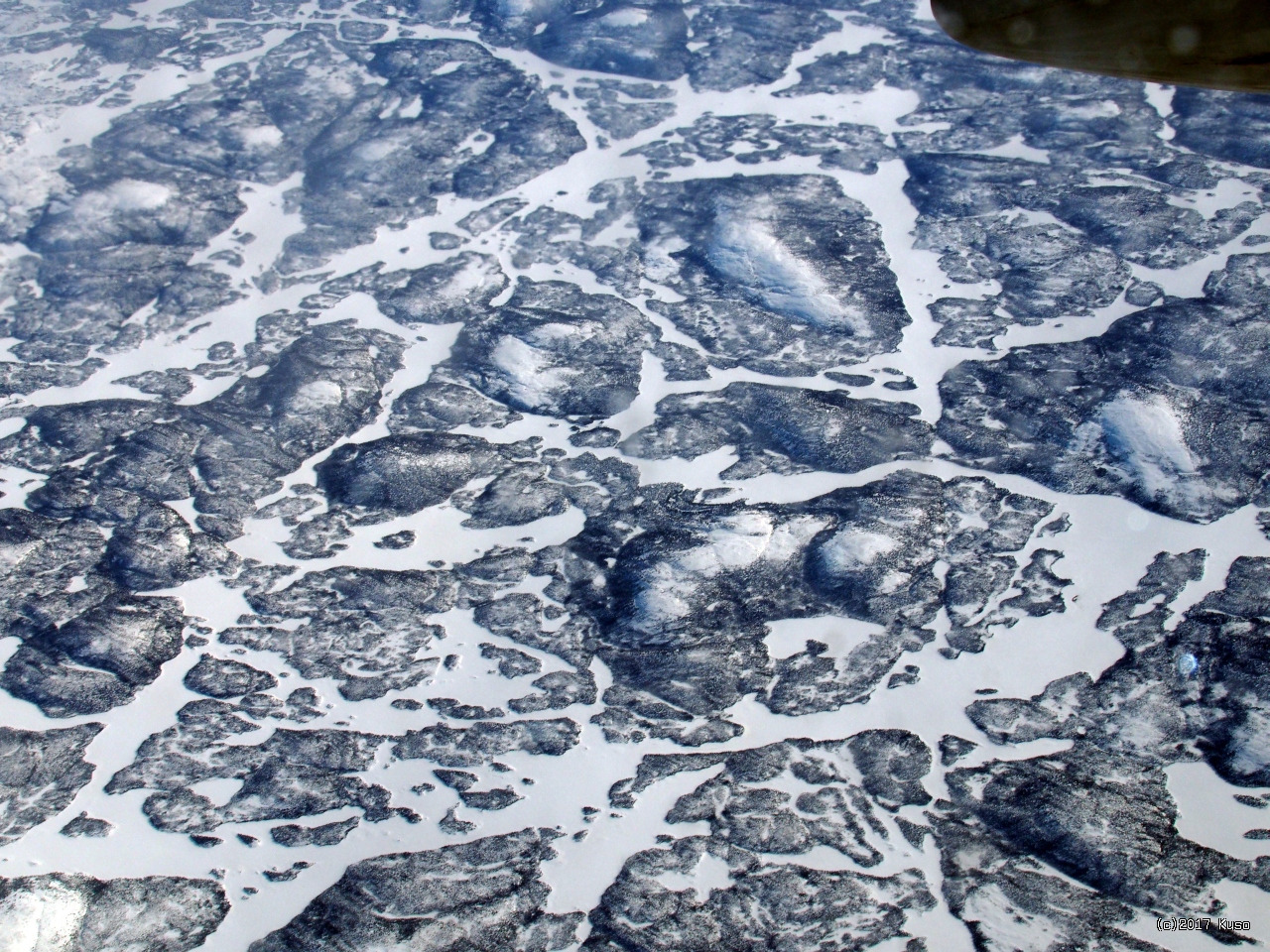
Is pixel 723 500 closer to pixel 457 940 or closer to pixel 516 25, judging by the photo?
pixel 457 940

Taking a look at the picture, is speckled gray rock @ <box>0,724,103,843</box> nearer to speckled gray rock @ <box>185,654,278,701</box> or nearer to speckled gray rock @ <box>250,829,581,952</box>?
speckled gray rock @ <box>185,654,278,701</box>

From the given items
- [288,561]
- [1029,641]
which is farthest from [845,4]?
[288,561]

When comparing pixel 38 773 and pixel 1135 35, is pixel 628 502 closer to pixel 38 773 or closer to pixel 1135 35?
pixel 38 773

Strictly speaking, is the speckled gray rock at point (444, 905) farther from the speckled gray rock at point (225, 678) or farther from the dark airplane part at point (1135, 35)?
the dark airplane part at point (1135, 35)

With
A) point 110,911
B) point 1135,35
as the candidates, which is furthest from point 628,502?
point 1135,35

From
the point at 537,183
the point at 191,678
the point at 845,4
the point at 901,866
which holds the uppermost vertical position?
the point at 845,4

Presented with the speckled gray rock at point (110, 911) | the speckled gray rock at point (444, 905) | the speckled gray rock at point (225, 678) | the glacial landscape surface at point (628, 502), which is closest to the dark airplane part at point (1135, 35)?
the glacial landscape surface at point (628, 502)
